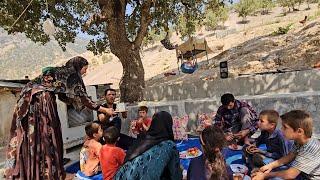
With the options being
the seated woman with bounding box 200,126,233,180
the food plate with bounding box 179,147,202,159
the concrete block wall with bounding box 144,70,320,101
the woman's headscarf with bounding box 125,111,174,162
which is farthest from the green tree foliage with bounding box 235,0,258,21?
the seated woman with bounding box 200,126,233,180

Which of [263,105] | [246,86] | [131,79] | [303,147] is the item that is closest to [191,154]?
[303,147]

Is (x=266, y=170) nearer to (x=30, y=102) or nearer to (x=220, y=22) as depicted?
(x=30, y=102)

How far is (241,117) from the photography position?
5535 mm

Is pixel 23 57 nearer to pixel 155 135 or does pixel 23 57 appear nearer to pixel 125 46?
pixel 125 46

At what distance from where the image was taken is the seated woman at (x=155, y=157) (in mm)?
3305

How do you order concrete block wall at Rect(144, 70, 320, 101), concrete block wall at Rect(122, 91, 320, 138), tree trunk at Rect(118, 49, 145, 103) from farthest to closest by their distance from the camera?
1. tree trunk at Rect(118, 49, 145, 103)
2. concrete block wall at Rect(144, 70, 320, 101)
3. concrete block wall at Rect(122, 91, 320, 138)

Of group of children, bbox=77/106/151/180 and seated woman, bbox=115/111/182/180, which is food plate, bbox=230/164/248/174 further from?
group of children, bbox=77/106/151/180

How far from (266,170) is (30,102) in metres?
2.72

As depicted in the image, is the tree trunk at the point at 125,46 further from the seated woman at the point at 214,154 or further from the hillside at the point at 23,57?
the hillside at the point at 23,57

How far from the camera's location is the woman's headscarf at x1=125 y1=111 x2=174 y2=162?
11.1ft

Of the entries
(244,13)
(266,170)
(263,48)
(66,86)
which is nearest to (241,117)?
(266,170)

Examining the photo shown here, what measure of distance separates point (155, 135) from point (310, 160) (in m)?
1.43

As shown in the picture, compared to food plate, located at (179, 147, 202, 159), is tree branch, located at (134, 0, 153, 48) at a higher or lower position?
higher

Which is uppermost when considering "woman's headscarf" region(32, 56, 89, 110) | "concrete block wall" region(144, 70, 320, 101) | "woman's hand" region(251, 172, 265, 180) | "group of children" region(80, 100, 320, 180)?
"woman's headscarf" region(32, 56, 89, 110)
